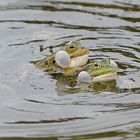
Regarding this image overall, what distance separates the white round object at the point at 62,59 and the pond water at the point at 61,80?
0.52ft

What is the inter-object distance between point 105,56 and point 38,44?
0.90m

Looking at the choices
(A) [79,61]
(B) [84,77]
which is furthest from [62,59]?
(B) [84,77]

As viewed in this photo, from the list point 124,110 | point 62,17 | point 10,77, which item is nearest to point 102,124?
point 124,110

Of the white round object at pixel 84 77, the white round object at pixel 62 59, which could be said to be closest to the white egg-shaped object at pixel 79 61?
the white round object at pixel 62 59

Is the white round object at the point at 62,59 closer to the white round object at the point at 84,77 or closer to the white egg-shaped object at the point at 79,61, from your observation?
the white egg-shaped object at the point at 79,61

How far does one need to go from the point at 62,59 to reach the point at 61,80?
7.6 inches

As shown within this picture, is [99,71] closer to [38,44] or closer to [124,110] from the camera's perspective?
[124,110]

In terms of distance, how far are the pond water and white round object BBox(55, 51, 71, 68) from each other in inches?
6.2

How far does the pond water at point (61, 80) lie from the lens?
4.18m

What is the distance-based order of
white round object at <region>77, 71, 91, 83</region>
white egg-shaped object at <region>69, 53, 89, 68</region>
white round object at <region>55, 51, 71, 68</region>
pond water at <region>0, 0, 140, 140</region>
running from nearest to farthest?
1. pond water at <region>0, 0, 140, 140</region>
2. white round object at <region>77, 71, 91, 83</region>
3. white round object at <region>55, 51, 71, 68</region>
4. white egg-shaped object at <region>69, 53, 89, 68</region>

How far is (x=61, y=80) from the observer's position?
5.22 meters

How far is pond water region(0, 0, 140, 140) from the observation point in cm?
418

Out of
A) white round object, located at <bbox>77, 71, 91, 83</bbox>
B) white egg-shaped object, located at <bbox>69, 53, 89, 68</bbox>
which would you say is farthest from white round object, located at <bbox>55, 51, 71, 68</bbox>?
white round object, located at <bbox>77, 71, 91, 83</bbox>

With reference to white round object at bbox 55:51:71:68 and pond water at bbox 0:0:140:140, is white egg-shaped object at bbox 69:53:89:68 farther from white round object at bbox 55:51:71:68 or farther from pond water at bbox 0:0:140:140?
pond water at bbox 0:0:140:140
